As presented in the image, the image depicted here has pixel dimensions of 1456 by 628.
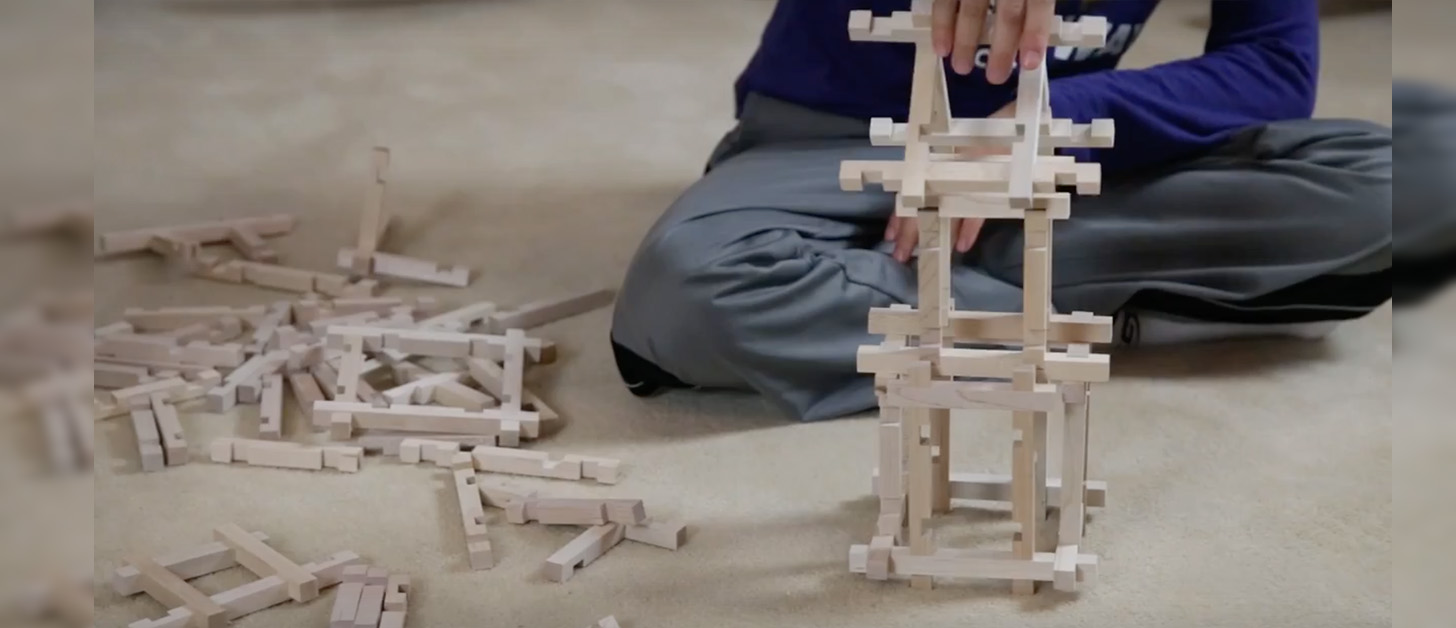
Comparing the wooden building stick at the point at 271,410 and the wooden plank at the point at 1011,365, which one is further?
the wooden building stick at the point at 271,410

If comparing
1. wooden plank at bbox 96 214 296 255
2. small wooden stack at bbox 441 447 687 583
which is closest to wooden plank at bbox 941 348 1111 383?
small wooden stack at bbox 441 447 687 583

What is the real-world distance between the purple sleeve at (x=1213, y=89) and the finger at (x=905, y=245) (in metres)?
0.20

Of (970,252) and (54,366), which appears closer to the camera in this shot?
(54,366)

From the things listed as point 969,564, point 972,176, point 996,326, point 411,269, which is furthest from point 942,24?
point 411,269

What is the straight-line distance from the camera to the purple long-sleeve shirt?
1.64m

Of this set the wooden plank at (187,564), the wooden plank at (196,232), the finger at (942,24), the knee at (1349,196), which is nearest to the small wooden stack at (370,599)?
the wooden plank at (187,564)

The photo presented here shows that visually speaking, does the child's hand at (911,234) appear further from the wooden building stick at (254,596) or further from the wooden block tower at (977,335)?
the wooden building stick at (254,596)

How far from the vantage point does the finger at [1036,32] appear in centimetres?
110

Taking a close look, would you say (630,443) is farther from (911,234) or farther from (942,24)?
(942,24)

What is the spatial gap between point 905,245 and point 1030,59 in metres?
0.49

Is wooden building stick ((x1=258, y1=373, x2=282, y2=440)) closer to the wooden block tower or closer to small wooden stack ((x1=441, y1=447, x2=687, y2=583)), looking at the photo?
small wooden stack ((x1=441, y1=447, x2=687, y2=583))

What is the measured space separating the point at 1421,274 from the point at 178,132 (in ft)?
6.72

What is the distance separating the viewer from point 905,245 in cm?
160

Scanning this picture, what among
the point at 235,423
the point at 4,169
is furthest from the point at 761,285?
the point at 4,169
